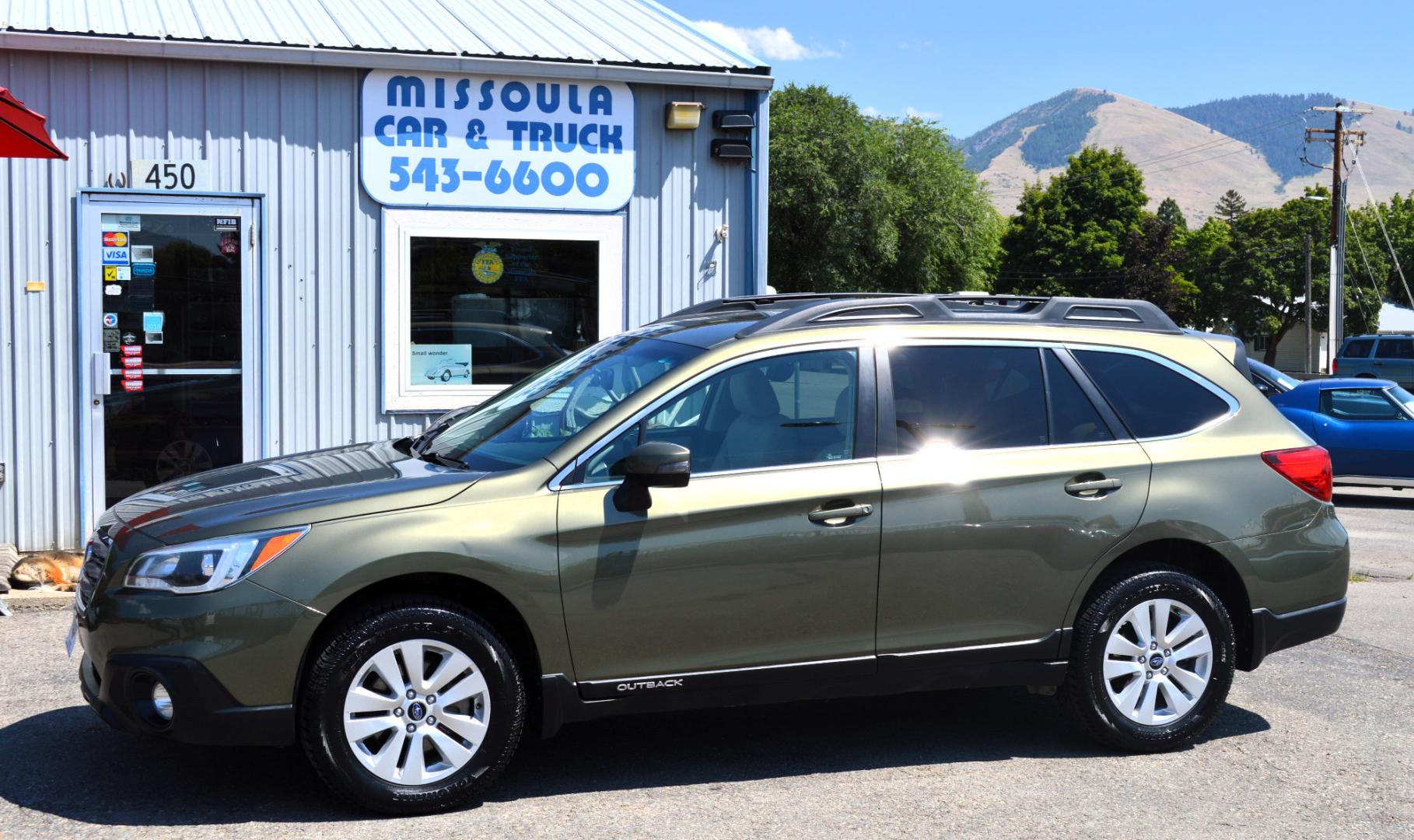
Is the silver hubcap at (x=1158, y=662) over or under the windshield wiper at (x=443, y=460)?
under

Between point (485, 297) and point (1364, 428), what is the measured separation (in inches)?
398

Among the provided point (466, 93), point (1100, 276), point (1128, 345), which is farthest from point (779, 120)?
point (1128, 345)

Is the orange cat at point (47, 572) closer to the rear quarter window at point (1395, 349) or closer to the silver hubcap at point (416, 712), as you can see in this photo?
the silver hubcap at point (416, 712)

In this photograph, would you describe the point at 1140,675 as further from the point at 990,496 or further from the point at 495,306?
the point at 495,306

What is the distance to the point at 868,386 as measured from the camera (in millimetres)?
4988

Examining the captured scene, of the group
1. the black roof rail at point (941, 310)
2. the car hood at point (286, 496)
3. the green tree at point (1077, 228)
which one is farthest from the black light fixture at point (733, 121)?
the green tree at point (1077, 228)

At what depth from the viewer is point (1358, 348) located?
1206 inches

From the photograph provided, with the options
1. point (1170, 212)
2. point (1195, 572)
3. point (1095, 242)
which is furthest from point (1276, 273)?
point (1195, 572)

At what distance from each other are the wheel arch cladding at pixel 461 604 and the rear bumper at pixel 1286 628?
2878 millimetres

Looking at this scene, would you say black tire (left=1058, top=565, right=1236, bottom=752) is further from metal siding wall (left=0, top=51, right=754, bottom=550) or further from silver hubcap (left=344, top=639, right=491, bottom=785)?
metal siding wall (left=0, top=51, right=754, bottom=550)

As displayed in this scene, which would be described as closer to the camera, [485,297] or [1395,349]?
[485,297]

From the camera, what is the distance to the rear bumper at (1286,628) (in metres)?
5.30

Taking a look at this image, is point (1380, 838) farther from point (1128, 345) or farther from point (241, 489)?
point (241, 489)

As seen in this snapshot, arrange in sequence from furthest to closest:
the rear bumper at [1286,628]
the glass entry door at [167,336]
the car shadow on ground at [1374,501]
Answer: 1. the car shadow on ground at [1374,501]
2. the glass entry door at [167,336]
3. the rear bumper at [1286,628]
